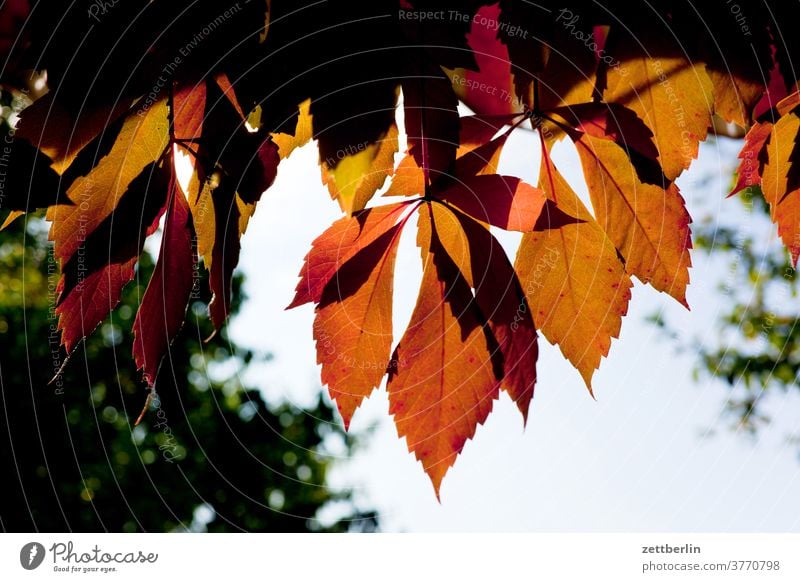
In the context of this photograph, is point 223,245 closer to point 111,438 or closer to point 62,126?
point 62,126

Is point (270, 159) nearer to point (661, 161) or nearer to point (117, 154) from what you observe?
point (117, 154)

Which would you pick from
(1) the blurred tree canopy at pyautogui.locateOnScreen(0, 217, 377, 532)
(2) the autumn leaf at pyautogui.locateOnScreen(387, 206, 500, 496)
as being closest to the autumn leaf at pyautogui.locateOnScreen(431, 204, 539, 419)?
(2) the autumn leaf at pyautogui.locateOnScreen(387, 206, 500, 496)

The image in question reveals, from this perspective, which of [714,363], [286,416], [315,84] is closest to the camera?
[315,84]

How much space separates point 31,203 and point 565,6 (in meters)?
0.27

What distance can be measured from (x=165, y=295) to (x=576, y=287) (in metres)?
0.21

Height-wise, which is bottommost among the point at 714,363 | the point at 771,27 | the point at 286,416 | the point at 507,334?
the point at 507,334

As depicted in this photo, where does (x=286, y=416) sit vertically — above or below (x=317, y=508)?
above

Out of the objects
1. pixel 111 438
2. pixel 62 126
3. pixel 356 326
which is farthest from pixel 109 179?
pixel 111 438

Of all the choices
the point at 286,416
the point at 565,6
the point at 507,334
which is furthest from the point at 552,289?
the point at 286,416

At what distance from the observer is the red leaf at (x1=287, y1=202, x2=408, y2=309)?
13.6 inches

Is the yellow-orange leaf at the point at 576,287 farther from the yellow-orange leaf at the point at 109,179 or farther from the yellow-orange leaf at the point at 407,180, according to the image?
the yellow-orange leaf at the point at 109,179

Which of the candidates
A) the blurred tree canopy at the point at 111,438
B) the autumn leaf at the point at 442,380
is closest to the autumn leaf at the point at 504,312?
the autumn leaf at the point at 442,380

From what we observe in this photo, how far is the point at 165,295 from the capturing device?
1.06ft

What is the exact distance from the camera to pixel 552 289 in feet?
1.15
